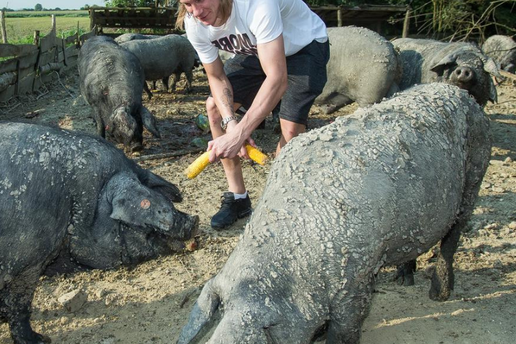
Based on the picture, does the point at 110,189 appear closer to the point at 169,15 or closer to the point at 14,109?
the point at 14,109

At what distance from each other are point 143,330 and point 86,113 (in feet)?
22.9

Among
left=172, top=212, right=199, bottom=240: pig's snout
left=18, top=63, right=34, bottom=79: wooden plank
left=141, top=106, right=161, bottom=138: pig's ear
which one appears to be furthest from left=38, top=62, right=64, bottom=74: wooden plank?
left=172, top=212, right=199, bottom=240: pig's snout

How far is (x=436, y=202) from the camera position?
2.93 meters

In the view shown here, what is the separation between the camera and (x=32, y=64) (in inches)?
449

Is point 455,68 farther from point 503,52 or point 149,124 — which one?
point 503,52

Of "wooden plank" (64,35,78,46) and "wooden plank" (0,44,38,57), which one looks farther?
"wooden plank" (64,35,78,46)

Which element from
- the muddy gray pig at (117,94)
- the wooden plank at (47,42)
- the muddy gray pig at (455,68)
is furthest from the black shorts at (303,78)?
the wooden plank at (47,42)

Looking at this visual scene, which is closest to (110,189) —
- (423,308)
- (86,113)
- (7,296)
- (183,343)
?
(7,296)

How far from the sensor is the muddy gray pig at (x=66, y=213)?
2811 millimetres

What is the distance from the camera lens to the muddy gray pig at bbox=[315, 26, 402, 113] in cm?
718

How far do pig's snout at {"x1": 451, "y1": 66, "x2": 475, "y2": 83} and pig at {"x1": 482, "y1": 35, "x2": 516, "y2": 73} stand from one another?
6538 mm

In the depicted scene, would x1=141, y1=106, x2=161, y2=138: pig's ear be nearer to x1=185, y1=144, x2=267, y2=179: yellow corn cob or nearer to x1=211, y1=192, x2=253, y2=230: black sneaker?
x1=211, y1=192, x2=253, y2=230: black sneaker

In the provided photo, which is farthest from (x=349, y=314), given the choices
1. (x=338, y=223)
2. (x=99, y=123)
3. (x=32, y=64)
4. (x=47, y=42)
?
(x=47, y=42)

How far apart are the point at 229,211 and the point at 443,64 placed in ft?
12.8
